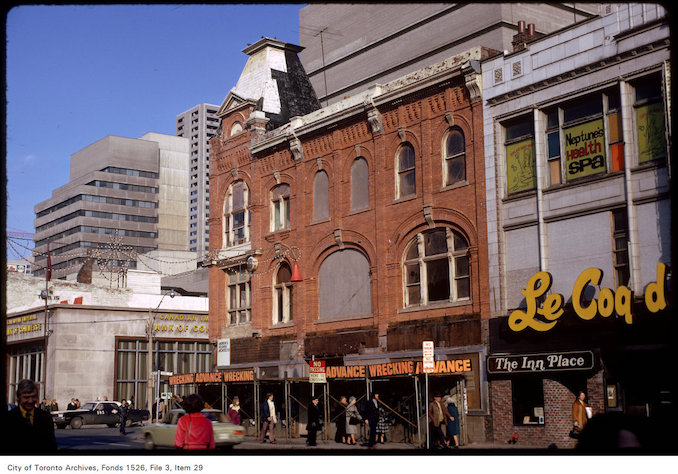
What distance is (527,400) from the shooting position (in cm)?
3038

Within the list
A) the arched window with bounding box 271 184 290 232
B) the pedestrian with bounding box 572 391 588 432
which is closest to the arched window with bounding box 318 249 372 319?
the arched window with bounding box 271 184 290 232

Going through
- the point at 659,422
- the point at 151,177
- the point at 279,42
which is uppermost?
the point at 151,177

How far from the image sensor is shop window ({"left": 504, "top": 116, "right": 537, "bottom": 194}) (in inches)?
1233

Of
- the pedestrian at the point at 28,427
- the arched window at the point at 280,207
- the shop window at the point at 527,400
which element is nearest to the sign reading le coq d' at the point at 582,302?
the shop window at the point at 527,400

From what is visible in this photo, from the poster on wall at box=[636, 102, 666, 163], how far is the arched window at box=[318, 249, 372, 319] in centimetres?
1454

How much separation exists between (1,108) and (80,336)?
61.6 m

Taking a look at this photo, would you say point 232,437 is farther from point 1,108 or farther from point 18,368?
point 18,368

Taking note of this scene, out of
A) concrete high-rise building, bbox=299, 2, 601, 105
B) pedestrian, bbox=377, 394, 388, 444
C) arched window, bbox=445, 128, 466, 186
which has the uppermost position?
concrete high-rise building, bbox=299, 2, 601, 105

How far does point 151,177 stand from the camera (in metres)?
177

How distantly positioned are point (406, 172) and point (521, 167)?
6.46 metres

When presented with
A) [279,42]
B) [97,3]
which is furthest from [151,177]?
[97,3]

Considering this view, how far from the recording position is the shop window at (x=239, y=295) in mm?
46062

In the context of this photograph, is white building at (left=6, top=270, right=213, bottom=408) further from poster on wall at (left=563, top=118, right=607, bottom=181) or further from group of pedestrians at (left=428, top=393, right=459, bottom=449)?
poster on wall at (left=563, top=118, right=607, bottom=181)

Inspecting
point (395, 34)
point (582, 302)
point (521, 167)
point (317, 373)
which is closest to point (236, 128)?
point (395, 34)
